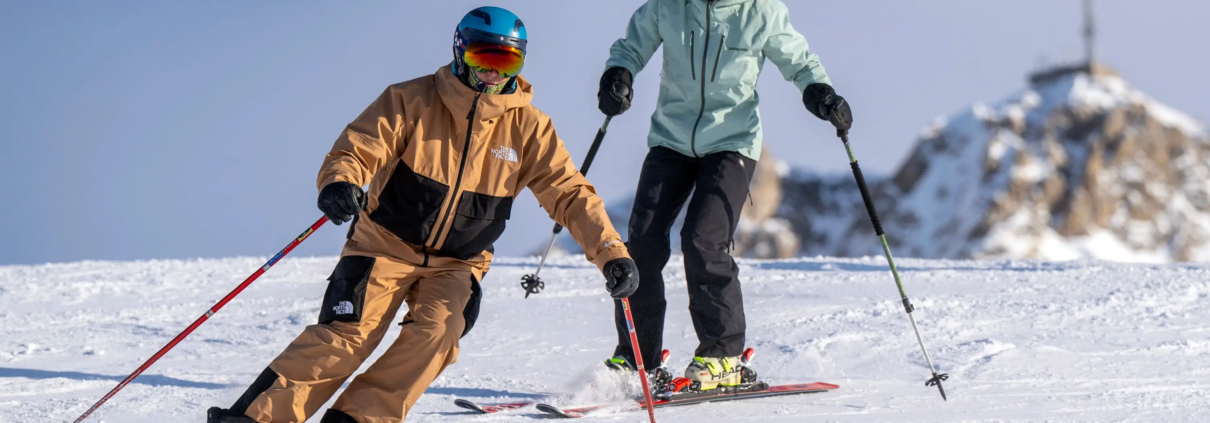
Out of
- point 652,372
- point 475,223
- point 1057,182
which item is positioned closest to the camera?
point 475,223

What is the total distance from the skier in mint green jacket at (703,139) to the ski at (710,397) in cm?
6

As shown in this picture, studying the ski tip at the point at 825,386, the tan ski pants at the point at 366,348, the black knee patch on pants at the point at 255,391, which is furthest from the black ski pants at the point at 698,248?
the black knee patch on pants at the point at 255,391

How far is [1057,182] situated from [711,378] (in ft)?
343

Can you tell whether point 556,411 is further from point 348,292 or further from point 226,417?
point 226,417

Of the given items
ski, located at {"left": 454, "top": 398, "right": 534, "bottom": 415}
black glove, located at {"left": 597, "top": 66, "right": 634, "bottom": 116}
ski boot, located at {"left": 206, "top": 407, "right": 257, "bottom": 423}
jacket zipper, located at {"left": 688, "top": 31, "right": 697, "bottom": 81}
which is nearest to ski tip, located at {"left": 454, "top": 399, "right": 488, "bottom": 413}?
ski, located at {"left": 454, "top": 398, "right": 534, "bottom": 415}

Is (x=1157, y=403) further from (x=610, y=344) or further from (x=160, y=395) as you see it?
(x=160, y=395)

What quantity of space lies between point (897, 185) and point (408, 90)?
10967cm

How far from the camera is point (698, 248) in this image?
4.00m

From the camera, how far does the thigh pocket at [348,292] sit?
302 cm

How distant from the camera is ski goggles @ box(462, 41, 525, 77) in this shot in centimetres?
318

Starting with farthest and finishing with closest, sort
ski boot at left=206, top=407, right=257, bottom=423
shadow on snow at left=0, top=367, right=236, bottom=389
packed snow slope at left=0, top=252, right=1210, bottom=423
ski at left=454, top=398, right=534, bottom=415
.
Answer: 1. shadow on snow at left=0, top=367, right=236, bottom=389
2. packed snow slope at left=0, top=252, right=1210, bottom=423
3. ski at left=454, top=398, right=534, bottom=415
4. ski boot at left=206, top=407, right=257, bottom=423

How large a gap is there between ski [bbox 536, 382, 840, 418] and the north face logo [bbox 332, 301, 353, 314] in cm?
95

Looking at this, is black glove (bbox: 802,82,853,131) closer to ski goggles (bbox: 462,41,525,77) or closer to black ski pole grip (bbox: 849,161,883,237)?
black ski pole grip (bbox: 849,161,883,237)

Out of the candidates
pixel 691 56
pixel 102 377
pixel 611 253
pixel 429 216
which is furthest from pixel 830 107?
pixel 102 377
